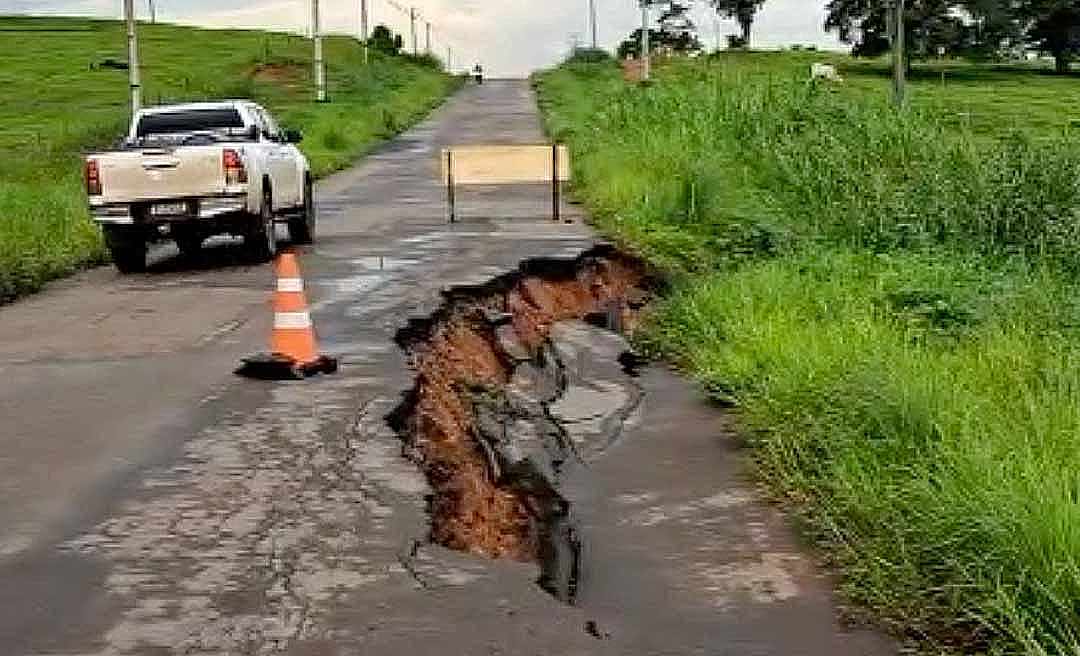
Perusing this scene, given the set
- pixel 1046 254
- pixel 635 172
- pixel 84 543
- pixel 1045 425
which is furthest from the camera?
pixel 635 172

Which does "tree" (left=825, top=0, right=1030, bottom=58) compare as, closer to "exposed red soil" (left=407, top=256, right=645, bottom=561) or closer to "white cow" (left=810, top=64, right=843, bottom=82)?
"white cow" (left=810, top=64, right=843, bottom=82)

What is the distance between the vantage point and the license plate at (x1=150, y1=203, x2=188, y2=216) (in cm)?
1650

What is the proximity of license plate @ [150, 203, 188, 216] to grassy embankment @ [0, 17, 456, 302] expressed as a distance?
50.8 inches

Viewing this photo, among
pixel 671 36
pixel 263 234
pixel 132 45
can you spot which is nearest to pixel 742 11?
pixel 671 36

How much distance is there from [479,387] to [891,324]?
9.50ft

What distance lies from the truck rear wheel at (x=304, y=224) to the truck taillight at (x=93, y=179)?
285 cm

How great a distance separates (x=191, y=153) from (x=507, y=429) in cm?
772

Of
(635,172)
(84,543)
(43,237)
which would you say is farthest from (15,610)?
(635,172)

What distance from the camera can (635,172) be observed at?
23.5m

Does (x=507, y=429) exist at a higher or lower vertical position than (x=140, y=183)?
lower

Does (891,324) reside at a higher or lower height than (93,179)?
lower

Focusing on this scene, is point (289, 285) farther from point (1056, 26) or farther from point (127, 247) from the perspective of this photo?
point (1056, 26)

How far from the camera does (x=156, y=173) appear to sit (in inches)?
647

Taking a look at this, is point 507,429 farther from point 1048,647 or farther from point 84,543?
point 1048,647
